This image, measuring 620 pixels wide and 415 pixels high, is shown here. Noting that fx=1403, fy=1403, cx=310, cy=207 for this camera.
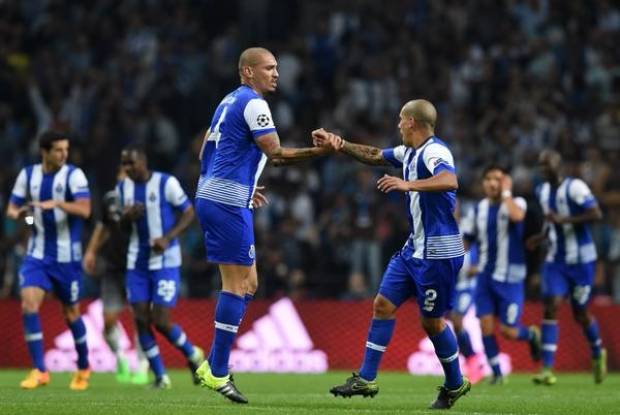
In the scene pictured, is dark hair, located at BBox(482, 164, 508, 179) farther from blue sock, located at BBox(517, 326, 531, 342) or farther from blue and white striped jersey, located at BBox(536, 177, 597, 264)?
blue sock, located at BBox(517, 326, 531, 342)

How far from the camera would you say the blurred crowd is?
20469 mm

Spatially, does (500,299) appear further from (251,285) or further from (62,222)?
(251,285)

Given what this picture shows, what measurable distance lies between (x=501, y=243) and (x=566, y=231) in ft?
2.62

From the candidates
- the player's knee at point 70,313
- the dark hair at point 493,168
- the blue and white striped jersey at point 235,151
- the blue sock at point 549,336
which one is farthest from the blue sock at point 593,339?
the blue and white striped jersey at point 235,151

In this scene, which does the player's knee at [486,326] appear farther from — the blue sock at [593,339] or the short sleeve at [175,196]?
the short sleeve at [175,196]

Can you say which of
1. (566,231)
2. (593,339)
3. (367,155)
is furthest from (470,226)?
(367,155)

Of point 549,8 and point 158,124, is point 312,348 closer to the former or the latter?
point 158,124

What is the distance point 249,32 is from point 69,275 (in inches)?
407

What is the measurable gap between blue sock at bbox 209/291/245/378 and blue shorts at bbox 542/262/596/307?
6.58m

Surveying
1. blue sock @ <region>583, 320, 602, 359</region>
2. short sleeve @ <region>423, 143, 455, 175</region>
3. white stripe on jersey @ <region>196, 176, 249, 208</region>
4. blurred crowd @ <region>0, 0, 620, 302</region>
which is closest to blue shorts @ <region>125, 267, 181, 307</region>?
white stripe on jersey @ <region>196, 176, 249, 208</region>

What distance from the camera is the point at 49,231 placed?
1471 centimetres

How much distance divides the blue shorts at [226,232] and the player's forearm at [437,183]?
1.41 m

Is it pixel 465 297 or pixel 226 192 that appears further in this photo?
pixel 465 297

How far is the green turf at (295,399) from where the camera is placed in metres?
10.6
